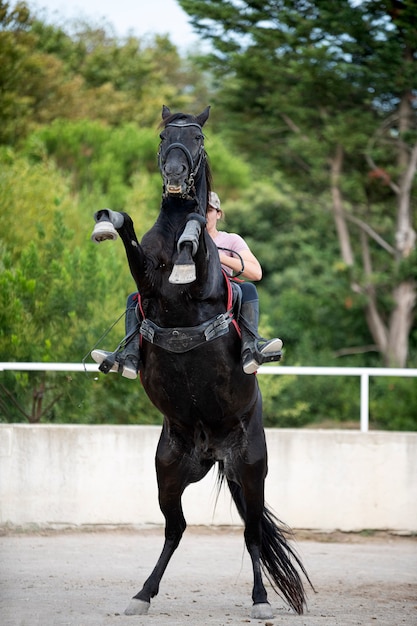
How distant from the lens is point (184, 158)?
5293mm

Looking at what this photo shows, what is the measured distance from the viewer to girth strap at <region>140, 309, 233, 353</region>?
218 inches

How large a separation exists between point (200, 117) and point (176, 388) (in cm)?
169

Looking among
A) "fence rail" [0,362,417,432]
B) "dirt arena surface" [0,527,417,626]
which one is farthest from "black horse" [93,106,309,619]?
"fence rail" [0,362,417,432]

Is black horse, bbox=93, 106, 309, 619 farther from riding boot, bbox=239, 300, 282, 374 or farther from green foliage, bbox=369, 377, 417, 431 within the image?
green foliage, bbox=369, 377, 417, 431

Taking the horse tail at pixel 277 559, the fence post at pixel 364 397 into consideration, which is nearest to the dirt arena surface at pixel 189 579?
the horse tail at pixel 277 559

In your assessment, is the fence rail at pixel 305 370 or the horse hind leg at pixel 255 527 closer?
the horse hind leg at pixel 255 527

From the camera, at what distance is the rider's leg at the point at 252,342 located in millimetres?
5691

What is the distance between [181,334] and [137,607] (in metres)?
1.84

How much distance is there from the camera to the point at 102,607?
6.04m

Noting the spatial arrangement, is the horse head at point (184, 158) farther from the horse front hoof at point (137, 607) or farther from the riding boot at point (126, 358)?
the horse front hoof at point (137, 607)

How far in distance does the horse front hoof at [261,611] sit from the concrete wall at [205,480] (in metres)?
3.39

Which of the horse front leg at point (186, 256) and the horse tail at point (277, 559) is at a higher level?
the horse front leg at point (186, 256)

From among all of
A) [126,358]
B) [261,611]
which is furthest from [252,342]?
[261,611]

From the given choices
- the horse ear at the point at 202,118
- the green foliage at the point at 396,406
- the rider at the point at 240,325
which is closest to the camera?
the horse ear at the point at 202,118
